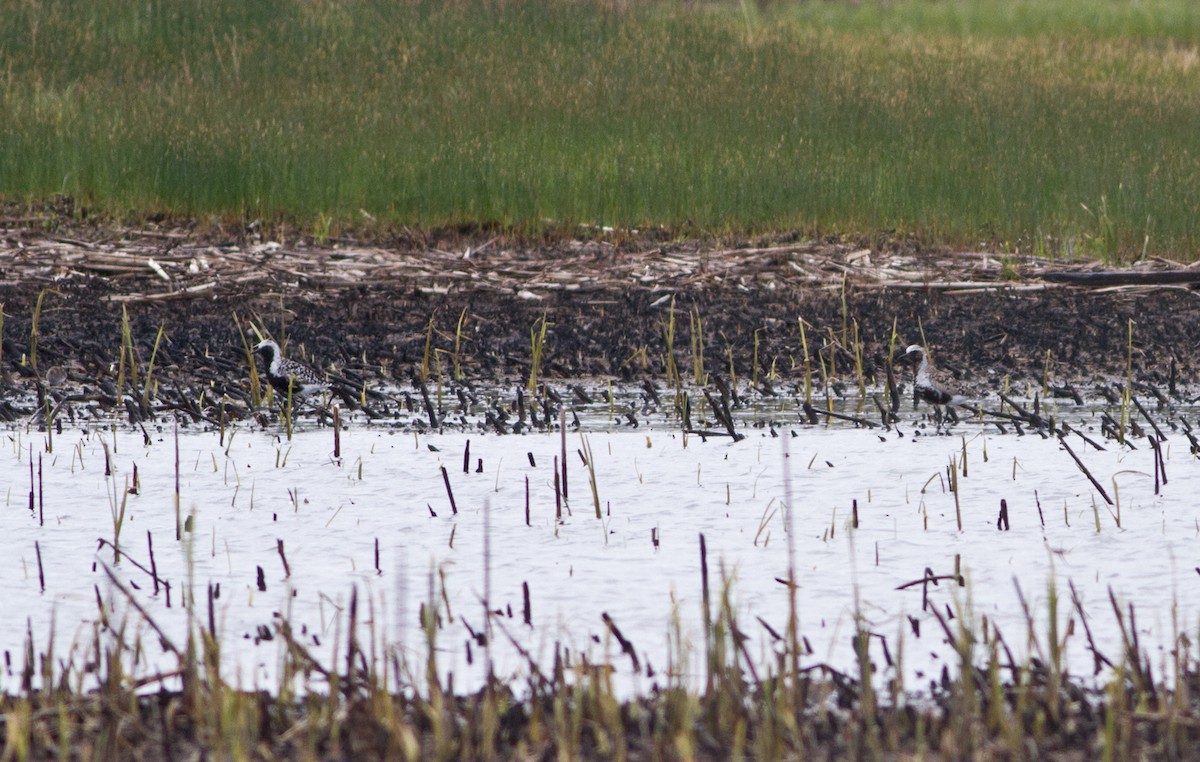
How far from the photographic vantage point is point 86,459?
5875 mm

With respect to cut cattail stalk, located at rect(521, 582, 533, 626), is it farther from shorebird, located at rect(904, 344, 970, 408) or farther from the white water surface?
shorebird, located at rect(904, 344, 970, 408)

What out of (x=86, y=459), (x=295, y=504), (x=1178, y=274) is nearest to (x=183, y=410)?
(x=86, y=459)

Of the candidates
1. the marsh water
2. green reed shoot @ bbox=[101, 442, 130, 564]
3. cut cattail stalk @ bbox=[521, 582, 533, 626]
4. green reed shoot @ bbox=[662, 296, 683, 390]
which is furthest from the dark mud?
cut cattail stalk @ bbox=[521, 582, 533, 626]

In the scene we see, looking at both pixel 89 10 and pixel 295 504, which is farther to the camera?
pixel 89 10

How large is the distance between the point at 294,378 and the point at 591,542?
2766 mm

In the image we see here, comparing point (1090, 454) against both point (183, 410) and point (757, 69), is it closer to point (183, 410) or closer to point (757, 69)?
point (183, 410)

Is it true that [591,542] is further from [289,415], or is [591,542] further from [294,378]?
[294,378]

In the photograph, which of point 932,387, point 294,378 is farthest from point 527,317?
point 932,387

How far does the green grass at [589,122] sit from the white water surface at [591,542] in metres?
6.25

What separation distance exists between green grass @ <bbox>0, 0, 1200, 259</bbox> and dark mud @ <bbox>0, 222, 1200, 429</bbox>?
26.8 inches

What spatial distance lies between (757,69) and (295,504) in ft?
37.8

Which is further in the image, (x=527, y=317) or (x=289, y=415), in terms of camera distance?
(x=527, y=317)

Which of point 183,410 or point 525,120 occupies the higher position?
point 525,120

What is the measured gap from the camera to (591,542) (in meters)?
4.71
